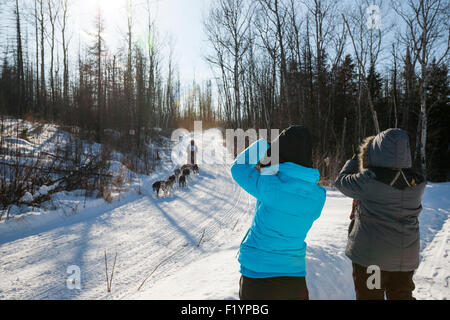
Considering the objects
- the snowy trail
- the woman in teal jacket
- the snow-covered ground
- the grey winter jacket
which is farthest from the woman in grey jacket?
the snowy trail

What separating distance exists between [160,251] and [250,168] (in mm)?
3190

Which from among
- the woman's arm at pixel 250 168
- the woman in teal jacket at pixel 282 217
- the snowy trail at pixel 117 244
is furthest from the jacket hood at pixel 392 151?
the snowy trail at pixel 117 244

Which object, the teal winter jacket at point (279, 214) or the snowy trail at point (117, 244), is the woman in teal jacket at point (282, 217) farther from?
the snowy trail at point (117, 244)

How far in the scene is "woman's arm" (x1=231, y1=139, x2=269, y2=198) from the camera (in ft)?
5.44

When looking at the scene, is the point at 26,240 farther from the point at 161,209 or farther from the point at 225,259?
the point at 225,259

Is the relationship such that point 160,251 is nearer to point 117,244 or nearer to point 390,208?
point 117,244

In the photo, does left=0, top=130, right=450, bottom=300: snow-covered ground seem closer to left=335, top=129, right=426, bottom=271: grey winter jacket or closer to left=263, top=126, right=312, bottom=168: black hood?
left=335, top=129, right=426, bottom=271: grey winter jacket

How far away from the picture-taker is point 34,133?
11.9 meters

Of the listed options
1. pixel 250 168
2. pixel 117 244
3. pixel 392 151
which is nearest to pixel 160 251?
pixel 117 244

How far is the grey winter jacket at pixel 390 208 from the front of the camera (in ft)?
6.34

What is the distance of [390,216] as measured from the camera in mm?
1986

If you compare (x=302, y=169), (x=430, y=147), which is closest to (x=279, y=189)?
(x=302, y=169)

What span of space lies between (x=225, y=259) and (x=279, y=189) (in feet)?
7.55

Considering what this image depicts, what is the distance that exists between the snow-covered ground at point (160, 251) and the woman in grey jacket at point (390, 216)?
2.95 feet
